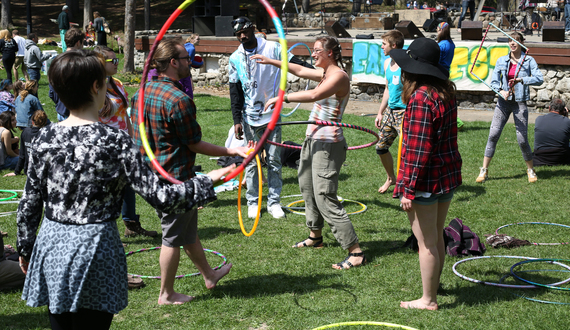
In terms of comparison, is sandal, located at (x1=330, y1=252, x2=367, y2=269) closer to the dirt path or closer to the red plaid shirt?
the red plaid shirt

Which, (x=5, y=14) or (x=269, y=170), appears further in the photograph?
(x=5, y=14)

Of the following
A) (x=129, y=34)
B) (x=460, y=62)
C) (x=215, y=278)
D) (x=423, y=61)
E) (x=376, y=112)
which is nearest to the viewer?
(x=423, y=61)

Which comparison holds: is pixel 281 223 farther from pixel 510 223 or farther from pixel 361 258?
pixel 510 223

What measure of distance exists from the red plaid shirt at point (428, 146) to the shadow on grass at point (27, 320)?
293 cm

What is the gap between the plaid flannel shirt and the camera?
4078 mm

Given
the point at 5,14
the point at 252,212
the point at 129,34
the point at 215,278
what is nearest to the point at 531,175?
the point at 252,212

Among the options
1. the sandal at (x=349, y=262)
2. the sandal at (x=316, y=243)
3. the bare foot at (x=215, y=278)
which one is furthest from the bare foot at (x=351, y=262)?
the bare foot at (x=215, y=278)

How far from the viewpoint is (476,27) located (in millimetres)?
15477

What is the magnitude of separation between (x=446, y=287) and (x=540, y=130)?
223 inches

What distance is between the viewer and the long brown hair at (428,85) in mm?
3947

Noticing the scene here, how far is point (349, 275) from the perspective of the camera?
5.14m

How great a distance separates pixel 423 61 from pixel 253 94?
314cm

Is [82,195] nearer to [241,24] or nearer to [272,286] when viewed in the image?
[272,286]

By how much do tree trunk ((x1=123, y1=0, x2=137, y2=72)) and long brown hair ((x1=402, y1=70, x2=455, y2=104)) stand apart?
1849 cm
